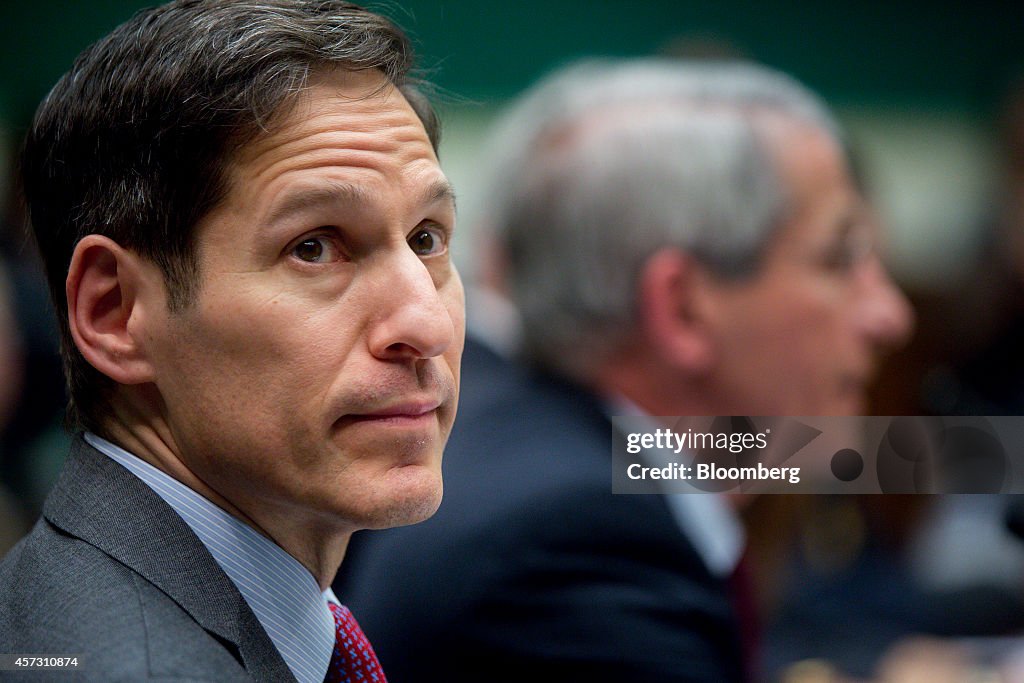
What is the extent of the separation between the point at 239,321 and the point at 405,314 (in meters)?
0.14

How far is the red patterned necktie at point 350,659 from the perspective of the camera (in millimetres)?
1063

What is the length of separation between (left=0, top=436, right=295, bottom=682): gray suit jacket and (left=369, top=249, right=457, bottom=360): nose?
0.79ft

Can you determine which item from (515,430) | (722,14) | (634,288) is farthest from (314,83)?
(722,14)

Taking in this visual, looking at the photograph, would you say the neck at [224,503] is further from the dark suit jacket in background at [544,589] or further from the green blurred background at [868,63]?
the green blurred background at [868,63]

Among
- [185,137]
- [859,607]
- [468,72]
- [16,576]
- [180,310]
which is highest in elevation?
[468,72]

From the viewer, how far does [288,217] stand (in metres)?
0.97

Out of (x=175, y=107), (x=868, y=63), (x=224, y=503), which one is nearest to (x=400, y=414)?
(x=224, y=503)

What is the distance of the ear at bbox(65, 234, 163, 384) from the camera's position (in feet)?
3.33

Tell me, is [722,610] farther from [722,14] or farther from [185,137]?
[722,14]

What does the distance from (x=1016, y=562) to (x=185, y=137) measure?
2057mm
